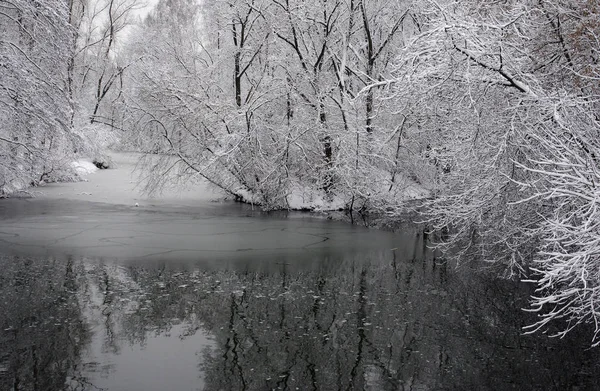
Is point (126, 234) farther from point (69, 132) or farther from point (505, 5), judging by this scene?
point (505, 5)

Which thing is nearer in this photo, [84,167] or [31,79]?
[31,79]

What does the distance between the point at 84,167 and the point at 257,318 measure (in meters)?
26.3

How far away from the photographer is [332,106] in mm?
21406

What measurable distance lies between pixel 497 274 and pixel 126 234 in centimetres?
903

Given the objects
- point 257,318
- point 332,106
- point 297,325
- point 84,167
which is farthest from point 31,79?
point 84,167

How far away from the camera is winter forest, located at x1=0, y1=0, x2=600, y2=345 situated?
9672 mm

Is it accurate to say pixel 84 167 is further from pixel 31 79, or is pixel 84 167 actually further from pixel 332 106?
pixel 31 79

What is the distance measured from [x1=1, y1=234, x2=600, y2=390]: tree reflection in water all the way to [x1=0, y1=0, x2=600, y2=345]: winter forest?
4.56ft

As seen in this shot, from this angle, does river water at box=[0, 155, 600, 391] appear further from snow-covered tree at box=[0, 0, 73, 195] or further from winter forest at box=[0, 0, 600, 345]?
snow-covered tree at box=[0, 0, 73, 195]

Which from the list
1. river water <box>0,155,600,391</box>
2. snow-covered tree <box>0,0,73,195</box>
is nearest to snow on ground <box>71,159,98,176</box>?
snow-covered tree <box>0,0,73,195</box>

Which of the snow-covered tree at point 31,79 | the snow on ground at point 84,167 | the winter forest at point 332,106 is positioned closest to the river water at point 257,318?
the winter forest at point 332,106

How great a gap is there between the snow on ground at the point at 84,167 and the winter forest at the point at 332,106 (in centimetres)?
195

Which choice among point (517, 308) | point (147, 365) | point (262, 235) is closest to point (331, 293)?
point (517, 308)

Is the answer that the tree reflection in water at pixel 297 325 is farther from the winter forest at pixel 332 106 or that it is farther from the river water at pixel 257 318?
the winter forest at pixel 332 106
